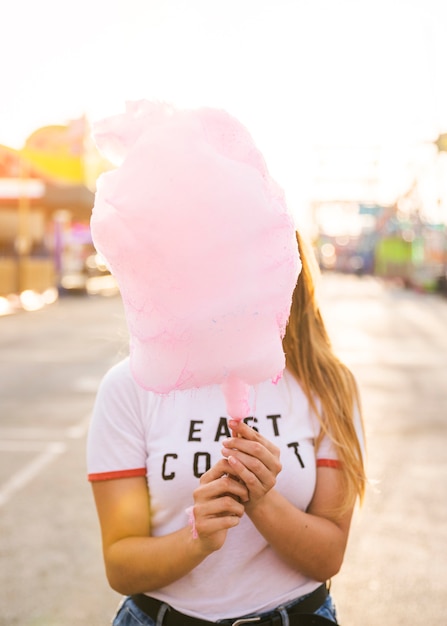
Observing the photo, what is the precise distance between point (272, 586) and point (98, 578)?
2.60 meters

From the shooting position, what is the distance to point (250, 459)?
4.85 feet

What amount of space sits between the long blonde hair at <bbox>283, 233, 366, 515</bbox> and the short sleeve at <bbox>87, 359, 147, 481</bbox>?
371mm

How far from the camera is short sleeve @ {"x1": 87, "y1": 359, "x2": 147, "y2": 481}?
1709mm

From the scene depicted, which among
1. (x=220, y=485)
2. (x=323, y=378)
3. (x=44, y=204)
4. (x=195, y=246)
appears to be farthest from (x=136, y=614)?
(x=44, y=204)

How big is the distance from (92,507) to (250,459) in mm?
3895

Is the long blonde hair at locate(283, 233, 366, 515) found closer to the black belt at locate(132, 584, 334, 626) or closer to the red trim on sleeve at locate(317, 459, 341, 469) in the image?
the red trim on sleeve at locate(317, 459, 341, 469)

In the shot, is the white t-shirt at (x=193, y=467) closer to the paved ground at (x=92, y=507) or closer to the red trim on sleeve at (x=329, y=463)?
the red trim on sleeve at (x=329, y=463)

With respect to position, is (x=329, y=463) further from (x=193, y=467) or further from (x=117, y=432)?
(x=117, y=432)

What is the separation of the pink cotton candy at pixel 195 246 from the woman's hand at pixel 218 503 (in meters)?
0.12

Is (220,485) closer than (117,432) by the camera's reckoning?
Yes

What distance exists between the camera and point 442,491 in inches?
218

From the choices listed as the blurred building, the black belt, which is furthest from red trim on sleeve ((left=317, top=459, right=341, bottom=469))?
the blurred building

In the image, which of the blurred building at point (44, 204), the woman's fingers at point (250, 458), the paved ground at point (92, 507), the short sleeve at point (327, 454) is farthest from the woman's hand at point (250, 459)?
the blurred building at point (44, 204)

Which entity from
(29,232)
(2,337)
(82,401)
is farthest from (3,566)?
(29,232)
